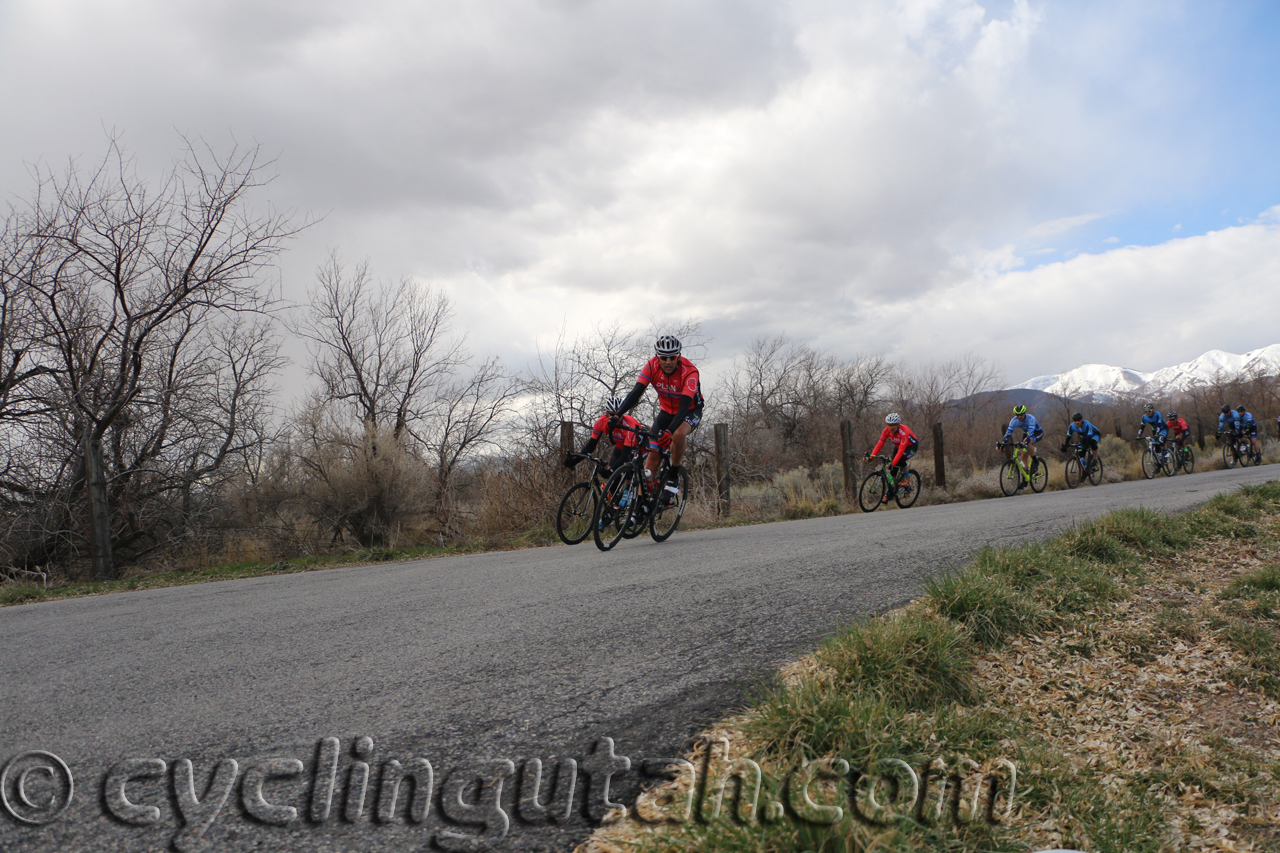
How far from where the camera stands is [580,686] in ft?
9.34

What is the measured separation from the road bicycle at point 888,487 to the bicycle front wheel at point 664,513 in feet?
24.9

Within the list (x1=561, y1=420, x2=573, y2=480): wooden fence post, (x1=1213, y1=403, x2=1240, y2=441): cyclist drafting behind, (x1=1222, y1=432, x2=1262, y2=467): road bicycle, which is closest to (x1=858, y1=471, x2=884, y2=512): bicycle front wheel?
(x1=561, y1=420, x2=573, y2=480): wooden fence post

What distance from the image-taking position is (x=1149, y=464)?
23219 millimetres

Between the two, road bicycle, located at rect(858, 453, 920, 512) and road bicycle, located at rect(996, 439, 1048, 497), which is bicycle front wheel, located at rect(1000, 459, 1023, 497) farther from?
road bicycle, located at rect(858, 453, 920, 512)

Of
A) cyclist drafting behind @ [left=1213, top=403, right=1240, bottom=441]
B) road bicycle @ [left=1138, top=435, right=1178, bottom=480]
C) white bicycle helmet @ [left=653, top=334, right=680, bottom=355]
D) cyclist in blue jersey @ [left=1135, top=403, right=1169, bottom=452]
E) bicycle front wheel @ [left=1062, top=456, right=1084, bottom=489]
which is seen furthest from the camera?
cyclist drafting behind @ [left=1213, top=403, right=1240, bottom=441]

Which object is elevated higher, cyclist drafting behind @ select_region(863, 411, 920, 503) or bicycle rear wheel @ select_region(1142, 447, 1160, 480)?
cyclist drafting behind @ select_region(863, 411, 920, 503)

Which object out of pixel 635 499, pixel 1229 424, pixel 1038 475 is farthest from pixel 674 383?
pixel 1229 424

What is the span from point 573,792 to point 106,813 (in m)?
1.32

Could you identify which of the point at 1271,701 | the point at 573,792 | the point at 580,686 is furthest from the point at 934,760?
the point at 1271,701

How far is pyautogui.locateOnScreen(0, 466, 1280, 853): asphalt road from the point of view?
1950 millimetres

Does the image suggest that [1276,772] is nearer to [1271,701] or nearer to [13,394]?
[1271,701]

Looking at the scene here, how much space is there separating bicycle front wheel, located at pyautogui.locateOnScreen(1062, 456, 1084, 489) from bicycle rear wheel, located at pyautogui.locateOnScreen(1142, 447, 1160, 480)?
5.46 m

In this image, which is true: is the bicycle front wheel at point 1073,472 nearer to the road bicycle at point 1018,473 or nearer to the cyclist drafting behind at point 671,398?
the road bicycle at point 1018,473

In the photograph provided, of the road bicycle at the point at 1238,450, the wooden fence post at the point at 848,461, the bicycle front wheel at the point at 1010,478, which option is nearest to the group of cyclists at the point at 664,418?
the wooden fence post at the point at 848,461
